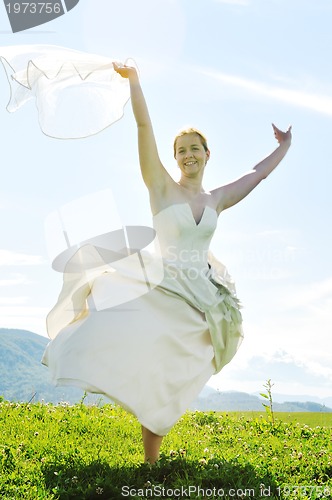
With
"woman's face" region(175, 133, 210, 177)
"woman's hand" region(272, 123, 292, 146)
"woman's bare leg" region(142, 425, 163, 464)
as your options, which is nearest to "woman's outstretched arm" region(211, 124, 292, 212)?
"woman's hand" region(272, 123, 292, 146)

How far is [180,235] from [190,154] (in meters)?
0.88

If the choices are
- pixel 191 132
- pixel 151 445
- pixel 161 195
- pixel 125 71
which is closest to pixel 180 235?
pixel 161 195

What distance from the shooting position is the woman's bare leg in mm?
5473

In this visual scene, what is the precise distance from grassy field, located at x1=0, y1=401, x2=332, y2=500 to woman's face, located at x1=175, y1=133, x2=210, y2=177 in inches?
108

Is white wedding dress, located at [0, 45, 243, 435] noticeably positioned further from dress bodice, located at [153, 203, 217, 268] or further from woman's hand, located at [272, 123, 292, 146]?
woman's hand, located at [272, 123, 292, 146]

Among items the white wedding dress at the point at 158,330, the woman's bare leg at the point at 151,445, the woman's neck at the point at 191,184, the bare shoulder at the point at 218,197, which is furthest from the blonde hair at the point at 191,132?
the woman's bare leg at the point at 151,445

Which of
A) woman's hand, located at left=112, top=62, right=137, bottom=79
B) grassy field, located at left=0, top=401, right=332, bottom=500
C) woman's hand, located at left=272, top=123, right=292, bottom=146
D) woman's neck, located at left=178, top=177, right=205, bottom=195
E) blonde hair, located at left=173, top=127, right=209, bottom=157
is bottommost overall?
grassy field, located at left=0, top=401, right=332, bottom=500

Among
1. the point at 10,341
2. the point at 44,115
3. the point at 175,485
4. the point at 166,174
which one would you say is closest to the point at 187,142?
the point at 166,174

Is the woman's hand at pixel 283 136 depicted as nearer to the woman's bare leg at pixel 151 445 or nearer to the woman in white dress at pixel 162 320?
the woman in white dress at pixel 162 320

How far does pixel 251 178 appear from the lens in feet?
21.9

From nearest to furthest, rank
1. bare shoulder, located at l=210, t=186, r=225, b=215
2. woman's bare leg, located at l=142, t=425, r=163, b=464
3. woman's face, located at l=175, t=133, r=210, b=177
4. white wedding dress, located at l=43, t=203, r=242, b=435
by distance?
white wedding dress, located at l=43, t=203, r=242, b=435 < woman's bare leg, located at l=142, t=425, r=163, b=464 < woman's face, located at l=175, t=133, r=210, b=177 < bare shoulder, located at l=210, t=186, r=225, b=215

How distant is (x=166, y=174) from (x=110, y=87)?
1284 millimetres

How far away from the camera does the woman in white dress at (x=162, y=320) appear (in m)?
5.12

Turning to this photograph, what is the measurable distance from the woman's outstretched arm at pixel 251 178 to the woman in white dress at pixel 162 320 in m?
0.19
